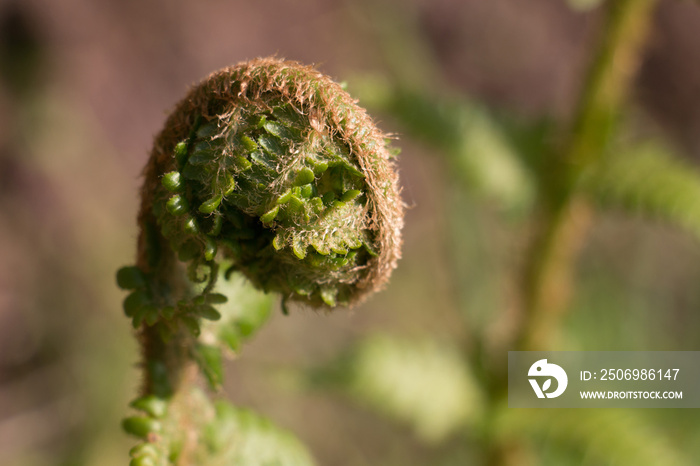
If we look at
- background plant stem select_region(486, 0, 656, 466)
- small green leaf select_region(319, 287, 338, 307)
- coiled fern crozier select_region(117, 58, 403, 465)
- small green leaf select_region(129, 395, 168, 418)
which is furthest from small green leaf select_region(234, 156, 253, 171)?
background plant stem select_region(486, 0, 656, 466)

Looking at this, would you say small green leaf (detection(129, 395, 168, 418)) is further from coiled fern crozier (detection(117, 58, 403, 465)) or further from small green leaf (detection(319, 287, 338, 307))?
small green leaf (detection(319, 287, 338, 307))

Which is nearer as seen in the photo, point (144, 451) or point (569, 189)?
point (144, 451)

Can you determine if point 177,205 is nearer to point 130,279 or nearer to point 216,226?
point 216,226

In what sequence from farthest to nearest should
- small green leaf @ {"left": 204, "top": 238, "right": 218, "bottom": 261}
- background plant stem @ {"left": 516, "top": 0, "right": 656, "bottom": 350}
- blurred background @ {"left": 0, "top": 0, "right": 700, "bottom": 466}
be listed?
blurred background @ {"left": 0, "top": 0, "right": 700, "bottom": 466} → background plant stem @ {"left": 516, "top": 0, "right": 656, "bottom": 350} → small green leaf @ {"left": 204, "top": 238, "right": 218, "bottom": 261}

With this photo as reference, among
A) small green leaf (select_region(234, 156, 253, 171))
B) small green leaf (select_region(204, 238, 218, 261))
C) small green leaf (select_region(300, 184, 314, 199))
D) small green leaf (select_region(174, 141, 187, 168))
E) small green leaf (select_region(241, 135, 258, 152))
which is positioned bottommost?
small green leaf (select_region(204, 238, 218, 261))

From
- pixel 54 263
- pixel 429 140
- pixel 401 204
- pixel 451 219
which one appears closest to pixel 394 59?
pixel 451 219

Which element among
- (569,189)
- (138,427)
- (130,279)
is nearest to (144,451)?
(138,427)

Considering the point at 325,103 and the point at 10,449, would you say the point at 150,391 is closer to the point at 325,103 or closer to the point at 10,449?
the point at 325,103

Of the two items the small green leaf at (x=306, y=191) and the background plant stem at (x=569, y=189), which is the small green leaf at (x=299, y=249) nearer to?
the small green leaf at (x=306, y=191)
